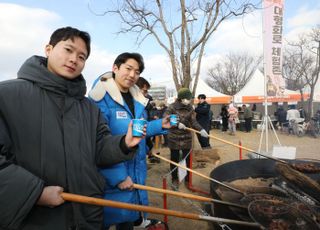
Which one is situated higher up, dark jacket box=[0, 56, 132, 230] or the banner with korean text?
the banner with korean text

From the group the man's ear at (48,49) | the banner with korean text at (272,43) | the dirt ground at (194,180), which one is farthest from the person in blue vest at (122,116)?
the banner with korean text at (272,43)

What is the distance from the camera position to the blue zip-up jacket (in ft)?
6.91

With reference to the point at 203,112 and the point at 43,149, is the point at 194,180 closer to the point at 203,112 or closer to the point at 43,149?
the point at 203,112

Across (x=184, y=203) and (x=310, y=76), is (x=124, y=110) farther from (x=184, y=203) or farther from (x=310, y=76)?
(x=310, y=76)

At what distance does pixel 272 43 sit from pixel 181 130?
4.40 meters

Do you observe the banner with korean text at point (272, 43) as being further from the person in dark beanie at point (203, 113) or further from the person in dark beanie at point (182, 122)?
the person in dark beanie at point (182, 122)

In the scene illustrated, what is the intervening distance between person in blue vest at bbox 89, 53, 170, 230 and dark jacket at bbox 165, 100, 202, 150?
3151 millimetres

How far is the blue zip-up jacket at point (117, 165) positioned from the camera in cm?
211

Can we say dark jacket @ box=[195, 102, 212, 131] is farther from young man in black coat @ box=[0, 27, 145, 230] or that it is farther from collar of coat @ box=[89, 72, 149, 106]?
young man in black coat @ box=[0, 27, 145, 230]

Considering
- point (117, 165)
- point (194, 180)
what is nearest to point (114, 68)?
point (117, 165)

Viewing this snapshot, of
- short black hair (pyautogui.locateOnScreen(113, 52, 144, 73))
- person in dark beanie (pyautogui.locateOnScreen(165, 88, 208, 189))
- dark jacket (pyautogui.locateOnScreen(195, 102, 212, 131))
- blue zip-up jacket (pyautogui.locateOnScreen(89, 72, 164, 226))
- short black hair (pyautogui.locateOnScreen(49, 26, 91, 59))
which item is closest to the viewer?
short black hair (pyautogui.locateOnScreen(49, 26, 91, 59))

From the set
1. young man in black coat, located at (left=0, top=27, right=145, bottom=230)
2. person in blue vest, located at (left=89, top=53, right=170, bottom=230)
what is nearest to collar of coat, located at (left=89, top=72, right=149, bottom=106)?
person in blue vest, located at (left=89, top=53, right=170, bottom=230)

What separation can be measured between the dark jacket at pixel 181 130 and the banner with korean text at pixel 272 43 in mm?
3479

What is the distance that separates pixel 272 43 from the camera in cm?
762
